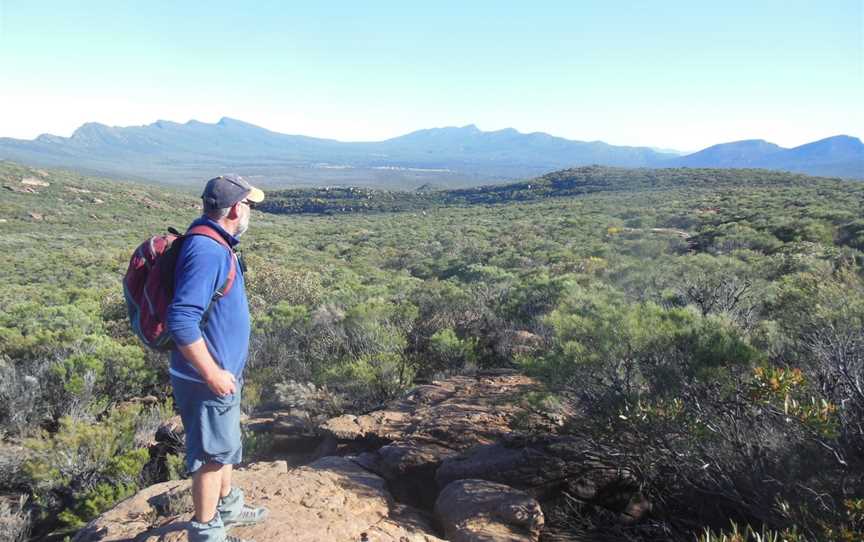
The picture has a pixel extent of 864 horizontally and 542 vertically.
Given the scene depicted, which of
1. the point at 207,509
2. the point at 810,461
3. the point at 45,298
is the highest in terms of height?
the point at 810,461

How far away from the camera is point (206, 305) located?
6.77ft

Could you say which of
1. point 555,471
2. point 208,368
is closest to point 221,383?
point 208,368

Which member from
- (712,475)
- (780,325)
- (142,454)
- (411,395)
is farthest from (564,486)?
(142,454)

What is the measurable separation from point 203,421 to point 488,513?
1.72 metres

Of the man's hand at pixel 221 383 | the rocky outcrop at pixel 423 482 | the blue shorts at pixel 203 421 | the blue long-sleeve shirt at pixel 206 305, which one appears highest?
the blue long-sleeve shirt at pixel 206 305

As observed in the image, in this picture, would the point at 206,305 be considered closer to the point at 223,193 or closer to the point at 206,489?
the point at 223,193

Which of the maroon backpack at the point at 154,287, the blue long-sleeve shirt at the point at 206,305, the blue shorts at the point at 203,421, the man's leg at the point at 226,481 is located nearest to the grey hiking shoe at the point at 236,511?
the man's leg at the point at 226,481

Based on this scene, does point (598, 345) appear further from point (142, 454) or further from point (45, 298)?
point (45, 298)

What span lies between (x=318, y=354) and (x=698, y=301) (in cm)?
496

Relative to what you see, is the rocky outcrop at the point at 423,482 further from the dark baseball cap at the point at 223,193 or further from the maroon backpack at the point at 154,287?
the dark baseball cap at the point at 223,193

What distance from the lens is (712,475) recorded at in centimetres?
263

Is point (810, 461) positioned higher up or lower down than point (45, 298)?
higher up

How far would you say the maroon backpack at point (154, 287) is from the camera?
81.4 inches

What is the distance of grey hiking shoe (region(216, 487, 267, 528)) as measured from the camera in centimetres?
250
